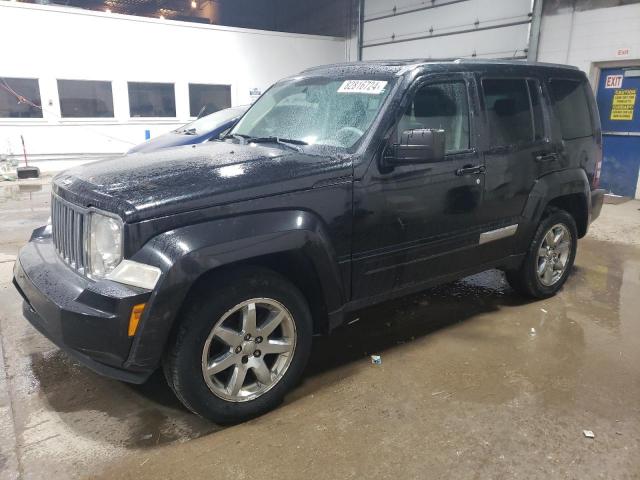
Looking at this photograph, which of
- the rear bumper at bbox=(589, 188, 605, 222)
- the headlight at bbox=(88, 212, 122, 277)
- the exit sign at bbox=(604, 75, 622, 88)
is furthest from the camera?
the exit sign at bbox=(604, 75, 622, 88)

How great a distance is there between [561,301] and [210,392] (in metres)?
3.24

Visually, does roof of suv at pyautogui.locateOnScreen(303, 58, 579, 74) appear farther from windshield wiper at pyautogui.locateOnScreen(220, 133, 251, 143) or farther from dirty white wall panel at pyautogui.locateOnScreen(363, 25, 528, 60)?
dirty white wall panel at pyautogui.locateOnScreen(363, 25, 528, 60)

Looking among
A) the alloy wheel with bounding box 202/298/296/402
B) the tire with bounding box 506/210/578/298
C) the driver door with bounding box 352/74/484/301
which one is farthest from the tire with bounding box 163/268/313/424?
the tire with bounding box 506/210/578/298

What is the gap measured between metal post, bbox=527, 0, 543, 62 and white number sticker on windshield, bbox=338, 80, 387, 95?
24.8ft

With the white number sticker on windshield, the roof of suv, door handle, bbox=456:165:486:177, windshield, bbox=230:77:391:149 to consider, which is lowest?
door handle, bbox=456:165:486:177

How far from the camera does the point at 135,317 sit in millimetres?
2094

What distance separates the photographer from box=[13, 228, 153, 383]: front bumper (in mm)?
2086

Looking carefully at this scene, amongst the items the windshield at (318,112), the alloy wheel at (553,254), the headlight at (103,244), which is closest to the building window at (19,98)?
the windshield at (318,112)

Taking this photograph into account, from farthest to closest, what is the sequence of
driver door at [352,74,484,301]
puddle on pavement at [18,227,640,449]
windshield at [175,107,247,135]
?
1. windshield at [175,107,247,135]
2. driver door at [352,74,484,301]
3. puddle on pavement at [18,227,640,449]

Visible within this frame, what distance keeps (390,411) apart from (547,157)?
2351 millimetres

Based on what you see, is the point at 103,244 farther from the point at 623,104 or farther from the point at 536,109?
the point at 623,104

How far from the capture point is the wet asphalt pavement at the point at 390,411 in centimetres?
227

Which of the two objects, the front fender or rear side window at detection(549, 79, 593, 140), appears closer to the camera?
the front fender

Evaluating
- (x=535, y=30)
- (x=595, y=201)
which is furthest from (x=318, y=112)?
(x=535, y=30)
